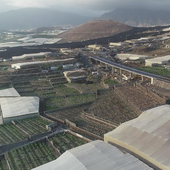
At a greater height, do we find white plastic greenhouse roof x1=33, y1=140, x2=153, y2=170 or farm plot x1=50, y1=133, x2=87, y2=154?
white plastic greenhouse roof x1=33, y1=140, x2=153, y2=170

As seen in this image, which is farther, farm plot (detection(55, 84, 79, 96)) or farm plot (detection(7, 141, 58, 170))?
farm plot (detection(55, 84, 79, 96))

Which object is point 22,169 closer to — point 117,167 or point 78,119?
point 117,167

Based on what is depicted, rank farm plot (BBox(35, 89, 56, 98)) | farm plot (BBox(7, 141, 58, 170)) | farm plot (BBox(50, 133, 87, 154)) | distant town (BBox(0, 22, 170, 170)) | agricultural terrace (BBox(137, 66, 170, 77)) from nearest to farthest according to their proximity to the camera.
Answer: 1. distant town (BBox(0, 22, 170, 170))
2. farm plot (BBox(7, 141, 58, 170))
3. farm plot (BBox(50, 133, 87, 154))
4. farm plot (BBox(35, 89, 56, 98))
5. agricultural terrace (BBox(137, 66, 170, 77))

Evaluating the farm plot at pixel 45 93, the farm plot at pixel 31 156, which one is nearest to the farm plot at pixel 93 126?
the farm plot at pixel 31 156

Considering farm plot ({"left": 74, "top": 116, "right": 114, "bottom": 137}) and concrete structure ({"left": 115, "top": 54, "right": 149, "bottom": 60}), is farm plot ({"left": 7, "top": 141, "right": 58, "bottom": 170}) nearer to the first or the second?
farm plot ({"left": 74, "top": 116, "right": 114, "bottom": 137})

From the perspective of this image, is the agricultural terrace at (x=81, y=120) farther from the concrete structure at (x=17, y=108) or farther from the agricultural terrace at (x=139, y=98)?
the agricultural terrace at (x=139, y=98)

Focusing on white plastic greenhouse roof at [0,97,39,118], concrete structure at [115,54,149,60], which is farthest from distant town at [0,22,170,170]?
concrete structure at [115,54,149,60]
